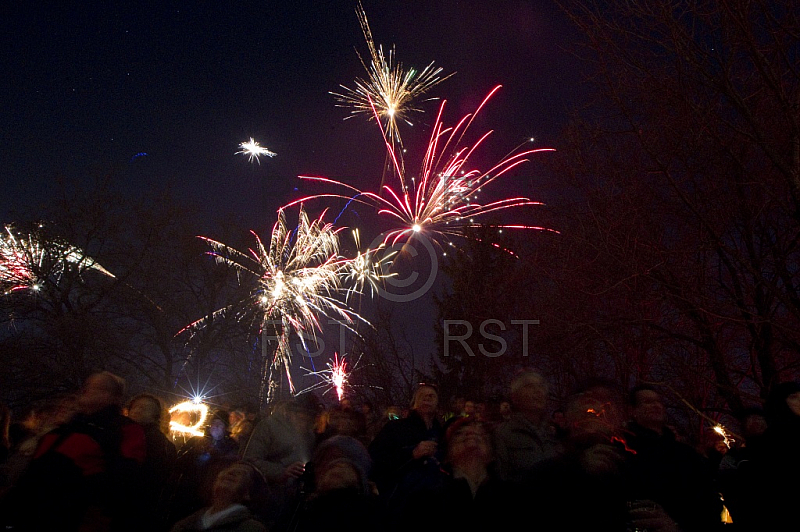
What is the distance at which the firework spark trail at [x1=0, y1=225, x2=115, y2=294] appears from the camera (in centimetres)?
1973

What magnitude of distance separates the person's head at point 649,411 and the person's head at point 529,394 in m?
0.66

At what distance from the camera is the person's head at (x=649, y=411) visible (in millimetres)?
3912

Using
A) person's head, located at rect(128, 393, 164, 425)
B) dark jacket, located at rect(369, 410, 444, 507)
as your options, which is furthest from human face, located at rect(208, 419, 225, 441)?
dark jacket, located at rect(369, 410, 444, 507)

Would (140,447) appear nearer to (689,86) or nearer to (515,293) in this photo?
(689,86)

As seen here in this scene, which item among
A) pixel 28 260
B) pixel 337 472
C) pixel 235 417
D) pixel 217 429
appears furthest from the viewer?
pixel 28 260

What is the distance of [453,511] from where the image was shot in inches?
131

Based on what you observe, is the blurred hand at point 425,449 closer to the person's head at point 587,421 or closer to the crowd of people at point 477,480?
the crowd of people at point 477,480

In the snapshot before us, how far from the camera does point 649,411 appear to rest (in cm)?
392

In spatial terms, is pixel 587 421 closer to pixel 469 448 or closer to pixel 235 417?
pixel 469 448

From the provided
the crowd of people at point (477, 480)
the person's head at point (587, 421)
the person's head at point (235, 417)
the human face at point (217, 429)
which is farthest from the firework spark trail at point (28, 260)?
the person's head at point (587, 421)

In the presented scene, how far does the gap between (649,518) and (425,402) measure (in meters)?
2.45

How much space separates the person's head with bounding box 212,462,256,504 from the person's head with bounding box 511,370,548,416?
189 cm

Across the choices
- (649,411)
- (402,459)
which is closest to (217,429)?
(402,459)

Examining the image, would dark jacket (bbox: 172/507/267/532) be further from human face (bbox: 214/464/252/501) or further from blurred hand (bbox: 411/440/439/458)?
blurred hand (bbox: 411/440/439/458)
